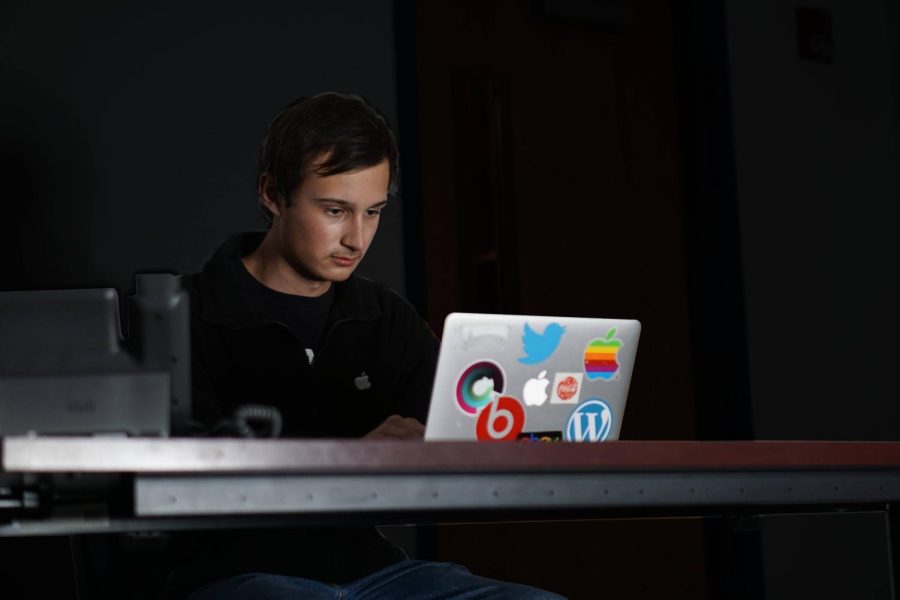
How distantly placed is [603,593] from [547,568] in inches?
8.8

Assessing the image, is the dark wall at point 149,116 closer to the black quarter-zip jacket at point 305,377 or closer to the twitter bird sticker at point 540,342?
the black quarter-zip jacket at point 305,377

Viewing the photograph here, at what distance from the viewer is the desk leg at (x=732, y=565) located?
3920mm

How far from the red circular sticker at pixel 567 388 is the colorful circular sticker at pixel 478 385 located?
0.10m

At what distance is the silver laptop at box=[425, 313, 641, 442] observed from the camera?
5.23 ft

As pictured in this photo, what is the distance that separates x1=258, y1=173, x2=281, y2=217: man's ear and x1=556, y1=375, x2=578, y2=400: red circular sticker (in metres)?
0.90

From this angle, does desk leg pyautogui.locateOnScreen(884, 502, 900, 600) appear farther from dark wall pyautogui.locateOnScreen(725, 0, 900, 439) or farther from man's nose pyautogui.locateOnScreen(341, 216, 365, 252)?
dark wall pyautogui.locateOnScreen(725, 0, 900, 439)

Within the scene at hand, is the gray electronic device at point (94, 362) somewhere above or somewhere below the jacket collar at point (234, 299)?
below

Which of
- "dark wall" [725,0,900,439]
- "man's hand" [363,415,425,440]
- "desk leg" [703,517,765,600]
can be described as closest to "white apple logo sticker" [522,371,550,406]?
"man's hand" [363,415,425,440]

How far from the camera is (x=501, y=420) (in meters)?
1.65

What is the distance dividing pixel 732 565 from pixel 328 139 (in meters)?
2.27

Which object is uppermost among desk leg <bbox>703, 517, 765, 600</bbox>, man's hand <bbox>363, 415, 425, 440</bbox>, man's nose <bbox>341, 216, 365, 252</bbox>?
man's nose <bbox>341, 216, 365, 252</bbox>

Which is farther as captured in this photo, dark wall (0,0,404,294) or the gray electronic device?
dark wall (0,0,404,294)

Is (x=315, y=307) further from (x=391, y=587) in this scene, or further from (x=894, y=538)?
(x=894, y=538)

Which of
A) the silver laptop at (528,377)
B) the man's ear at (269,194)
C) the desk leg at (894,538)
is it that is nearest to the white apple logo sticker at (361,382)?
the man's ear at (269,194)
